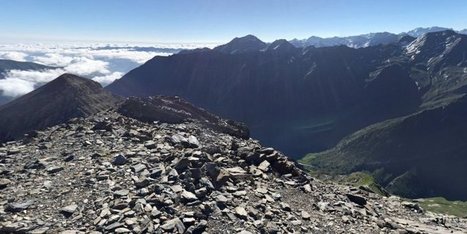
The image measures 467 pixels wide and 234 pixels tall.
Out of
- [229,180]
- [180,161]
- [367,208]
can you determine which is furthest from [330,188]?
[180,161]

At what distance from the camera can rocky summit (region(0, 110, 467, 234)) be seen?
2599 centimetres

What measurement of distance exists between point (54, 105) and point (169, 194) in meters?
105

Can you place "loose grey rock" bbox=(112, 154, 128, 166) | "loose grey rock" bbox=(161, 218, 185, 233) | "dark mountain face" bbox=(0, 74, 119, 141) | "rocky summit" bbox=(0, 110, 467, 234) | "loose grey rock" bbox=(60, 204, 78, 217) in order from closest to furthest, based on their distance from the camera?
1. "loose grey rock" bbox=(161, 218, 185, 233)
2. "rocky summit" bbox=(0, 110, 467, 234)
3. "loose grey rock" bbox=(60, 204, 78, 217)
4. "loose grey rock" bbox=(112, 154, 128, 166)
5. "dark mountain face" bbox=(0, 74, 119, 141)

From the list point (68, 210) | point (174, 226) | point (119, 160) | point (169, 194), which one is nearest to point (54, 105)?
point (119, 160)

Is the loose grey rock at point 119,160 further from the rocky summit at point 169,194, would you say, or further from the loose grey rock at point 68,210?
the loose grey rock at point 68,210

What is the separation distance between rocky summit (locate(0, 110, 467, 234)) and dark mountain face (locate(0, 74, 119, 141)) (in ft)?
242

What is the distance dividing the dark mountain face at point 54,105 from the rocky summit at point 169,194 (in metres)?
73.8

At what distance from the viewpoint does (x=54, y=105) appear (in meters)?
121

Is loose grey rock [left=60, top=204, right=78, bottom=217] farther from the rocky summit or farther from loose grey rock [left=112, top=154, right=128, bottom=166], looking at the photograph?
loose grey rock [left=112, top=154, right=128, bottom=166]

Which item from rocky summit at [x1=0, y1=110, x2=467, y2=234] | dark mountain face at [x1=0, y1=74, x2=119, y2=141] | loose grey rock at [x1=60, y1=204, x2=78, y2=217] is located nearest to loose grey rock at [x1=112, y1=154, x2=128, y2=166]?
rocky summit at [x1=0, y1=110, x2=467, y2=234]

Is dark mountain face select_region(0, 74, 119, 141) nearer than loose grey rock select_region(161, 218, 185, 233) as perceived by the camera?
No

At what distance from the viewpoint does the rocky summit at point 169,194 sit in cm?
2599

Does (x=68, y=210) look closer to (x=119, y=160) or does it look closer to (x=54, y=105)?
(x=119, y=160)

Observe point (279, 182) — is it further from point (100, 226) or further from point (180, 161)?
point (100, 226)
